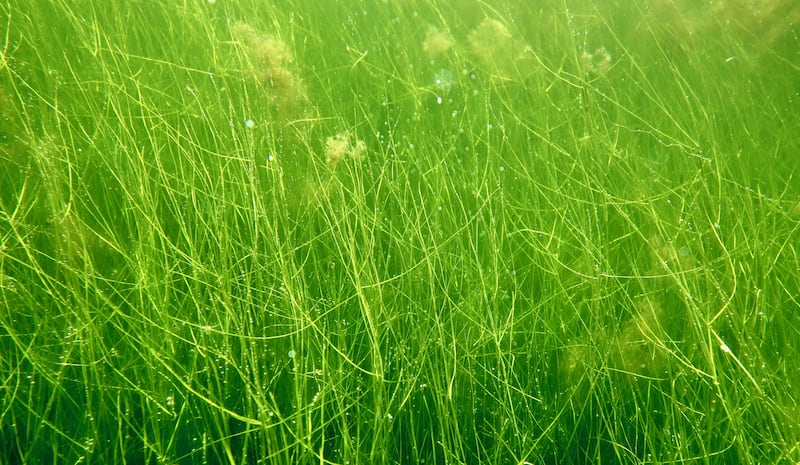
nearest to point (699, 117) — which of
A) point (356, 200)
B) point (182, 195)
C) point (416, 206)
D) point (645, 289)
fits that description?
point (645, 289)

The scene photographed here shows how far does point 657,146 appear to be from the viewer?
1899 millimetres

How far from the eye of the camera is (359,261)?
58.0 inches

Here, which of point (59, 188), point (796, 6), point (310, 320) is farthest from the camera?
point (796, 6)

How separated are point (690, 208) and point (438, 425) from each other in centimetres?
103

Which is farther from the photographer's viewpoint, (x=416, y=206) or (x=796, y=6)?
(x=796, y=6)

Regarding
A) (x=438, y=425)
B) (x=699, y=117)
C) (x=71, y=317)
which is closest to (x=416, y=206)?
(x=438, y=425)

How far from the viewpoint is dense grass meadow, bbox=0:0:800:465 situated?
1.33 m

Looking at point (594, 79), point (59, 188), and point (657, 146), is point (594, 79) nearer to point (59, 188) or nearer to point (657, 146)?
point (657, 146)

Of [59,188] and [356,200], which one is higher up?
[59,188]

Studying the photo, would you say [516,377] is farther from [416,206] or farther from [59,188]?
[59,188]

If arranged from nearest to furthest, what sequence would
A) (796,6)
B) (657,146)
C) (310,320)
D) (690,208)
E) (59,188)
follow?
(310,320) → (59,188) → (690,208) → (657,146) → (796,6)

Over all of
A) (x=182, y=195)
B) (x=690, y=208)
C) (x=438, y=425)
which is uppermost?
(x=182, y=195)

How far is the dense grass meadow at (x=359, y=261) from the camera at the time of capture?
1328 millimetres

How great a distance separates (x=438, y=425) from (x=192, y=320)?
0.70 m
